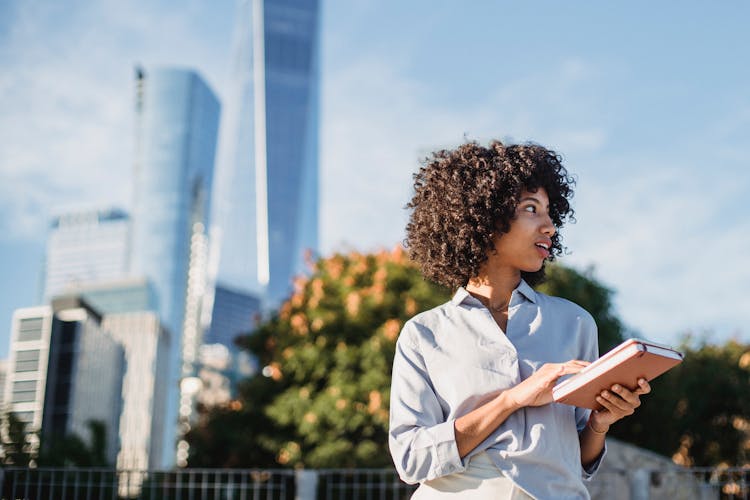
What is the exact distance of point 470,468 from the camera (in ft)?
5.70

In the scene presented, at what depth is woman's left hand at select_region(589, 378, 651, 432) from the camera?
5.37 feet

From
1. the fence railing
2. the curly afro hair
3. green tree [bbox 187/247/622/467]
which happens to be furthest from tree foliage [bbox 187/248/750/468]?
the curly afro hair

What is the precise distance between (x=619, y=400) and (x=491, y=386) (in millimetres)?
274

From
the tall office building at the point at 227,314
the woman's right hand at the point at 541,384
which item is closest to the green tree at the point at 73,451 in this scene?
the woman's right hand at the point at 541,384

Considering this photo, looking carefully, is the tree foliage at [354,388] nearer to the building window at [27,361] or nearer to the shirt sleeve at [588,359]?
the shirt sleeve at [588,359]

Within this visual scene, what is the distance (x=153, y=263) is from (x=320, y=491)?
161441 mm

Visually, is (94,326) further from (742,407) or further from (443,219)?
(443,219)

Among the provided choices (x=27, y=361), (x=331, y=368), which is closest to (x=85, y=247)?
(x=27, y=361)

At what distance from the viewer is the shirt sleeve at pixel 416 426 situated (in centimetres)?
172

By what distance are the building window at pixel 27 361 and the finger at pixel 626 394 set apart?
3409 inches

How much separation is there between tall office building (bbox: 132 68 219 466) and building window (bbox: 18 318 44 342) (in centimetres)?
8275

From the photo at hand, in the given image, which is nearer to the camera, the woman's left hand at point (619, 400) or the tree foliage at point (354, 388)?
the woman's left hand at point (619, 400)

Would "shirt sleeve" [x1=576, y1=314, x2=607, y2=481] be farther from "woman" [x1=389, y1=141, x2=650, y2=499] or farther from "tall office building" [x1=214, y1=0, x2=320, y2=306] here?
"tall office building" [x1=214, y1=0, x2=320, y2=306]

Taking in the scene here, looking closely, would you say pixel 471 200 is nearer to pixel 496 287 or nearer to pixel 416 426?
pixel 496 287
